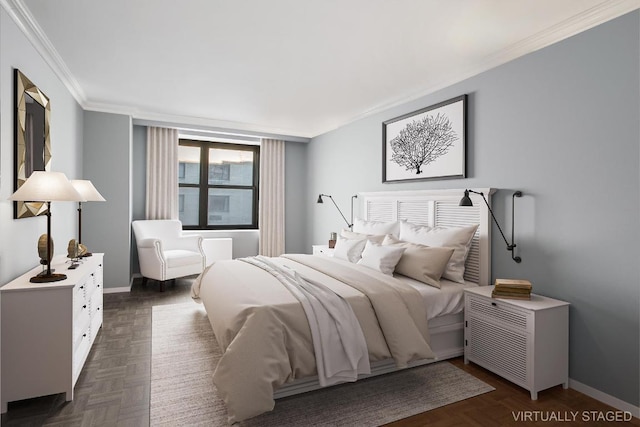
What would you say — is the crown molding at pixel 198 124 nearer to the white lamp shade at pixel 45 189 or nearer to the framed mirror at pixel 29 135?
the framed mirror at pixel 29 135

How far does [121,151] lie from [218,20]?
3047 mm

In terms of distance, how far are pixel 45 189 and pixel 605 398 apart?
3820mm

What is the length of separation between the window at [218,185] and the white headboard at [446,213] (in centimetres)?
284

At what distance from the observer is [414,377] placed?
2.62 m

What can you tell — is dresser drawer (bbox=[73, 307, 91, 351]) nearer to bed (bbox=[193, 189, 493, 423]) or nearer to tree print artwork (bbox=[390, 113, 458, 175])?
bed (bbox=[193, 189, 493, 423])

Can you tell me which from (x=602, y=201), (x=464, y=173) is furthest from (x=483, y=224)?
(x=602, y=201)

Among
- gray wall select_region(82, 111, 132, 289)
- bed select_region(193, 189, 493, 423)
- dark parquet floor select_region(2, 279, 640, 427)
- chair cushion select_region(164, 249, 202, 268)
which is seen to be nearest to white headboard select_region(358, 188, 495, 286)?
bed select_region(193, 189, 493, 423)

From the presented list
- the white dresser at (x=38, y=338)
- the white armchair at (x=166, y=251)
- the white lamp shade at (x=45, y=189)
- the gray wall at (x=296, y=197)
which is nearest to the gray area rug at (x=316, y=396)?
the white dresser at (x=38, y=338)

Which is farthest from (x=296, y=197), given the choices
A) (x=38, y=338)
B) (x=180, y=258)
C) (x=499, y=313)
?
(x=38, y=338)

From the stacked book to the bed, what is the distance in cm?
37

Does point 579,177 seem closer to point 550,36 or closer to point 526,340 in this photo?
point 550,36

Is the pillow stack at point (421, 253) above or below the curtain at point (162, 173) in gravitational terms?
below

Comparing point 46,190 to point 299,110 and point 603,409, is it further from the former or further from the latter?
point 603,409

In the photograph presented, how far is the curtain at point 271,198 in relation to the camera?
21.1ft
